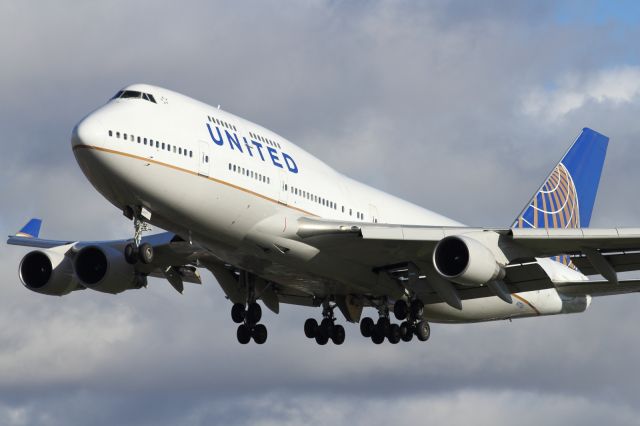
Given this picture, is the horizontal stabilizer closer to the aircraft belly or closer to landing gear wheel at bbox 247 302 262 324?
the aircraft belly

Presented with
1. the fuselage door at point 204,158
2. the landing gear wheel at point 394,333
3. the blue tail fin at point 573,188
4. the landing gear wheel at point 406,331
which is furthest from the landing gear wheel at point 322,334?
the fuselage door at point 204,158

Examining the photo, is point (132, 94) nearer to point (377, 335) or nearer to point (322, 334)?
point (322, 334)

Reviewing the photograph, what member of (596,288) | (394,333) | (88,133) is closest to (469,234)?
(394,333)

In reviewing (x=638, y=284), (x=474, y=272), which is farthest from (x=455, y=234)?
(x=638, y=284)

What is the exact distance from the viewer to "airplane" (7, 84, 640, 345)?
108 ft

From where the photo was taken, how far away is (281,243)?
35344 millimetres

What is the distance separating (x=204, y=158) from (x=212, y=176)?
0.56 meters

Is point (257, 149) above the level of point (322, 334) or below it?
above

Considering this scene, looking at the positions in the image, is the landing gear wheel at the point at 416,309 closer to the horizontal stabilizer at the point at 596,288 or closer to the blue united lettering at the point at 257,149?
the horizontal stabilizer at the point at 596,288

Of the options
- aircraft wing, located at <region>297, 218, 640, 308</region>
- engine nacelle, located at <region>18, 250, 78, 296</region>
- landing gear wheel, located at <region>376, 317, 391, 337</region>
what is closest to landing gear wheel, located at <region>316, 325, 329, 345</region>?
landing gear wheel, located at <region>376, 317, 391, 337</region>

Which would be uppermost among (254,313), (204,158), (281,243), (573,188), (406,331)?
(573,188)

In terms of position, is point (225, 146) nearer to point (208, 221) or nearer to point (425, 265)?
point (208, 221)

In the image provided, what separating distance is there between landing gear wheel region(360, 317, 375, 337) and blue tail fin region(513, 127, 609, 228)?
9.36 meters

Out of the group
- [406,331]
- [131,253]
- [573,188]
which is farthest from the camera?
[573,188]
